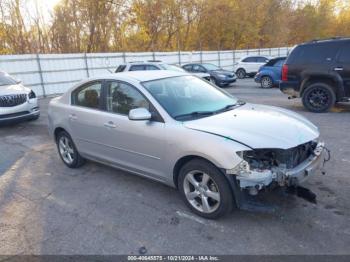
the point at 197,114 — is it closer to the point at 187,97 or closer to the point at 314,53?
the point at 187,97

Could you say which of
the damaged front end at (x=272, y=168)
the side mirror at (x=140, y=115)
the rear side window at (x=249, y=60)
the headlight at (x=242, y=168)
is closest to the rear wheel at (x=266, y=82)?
the rear side window at (x=249, y=60)

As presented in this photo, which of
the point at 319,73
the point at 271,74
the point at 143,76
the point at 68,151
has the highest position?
the point at 143,76

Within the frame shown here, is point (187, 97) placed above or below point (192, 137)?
above

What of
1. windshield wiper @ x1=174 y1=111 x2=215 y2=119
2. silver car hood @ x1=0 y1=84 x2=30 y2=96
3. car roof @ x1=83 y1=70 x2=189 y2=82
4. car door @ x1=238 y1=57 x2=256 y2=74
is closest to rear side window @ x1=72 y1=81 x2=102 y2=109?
car roof @ x1=83 y1=70 x2=189 y2=82

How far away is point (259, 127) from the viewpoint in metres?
3.30

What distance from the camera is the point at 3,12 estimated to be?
19.5m

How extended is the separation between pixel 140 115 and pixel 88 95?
1.52 meters

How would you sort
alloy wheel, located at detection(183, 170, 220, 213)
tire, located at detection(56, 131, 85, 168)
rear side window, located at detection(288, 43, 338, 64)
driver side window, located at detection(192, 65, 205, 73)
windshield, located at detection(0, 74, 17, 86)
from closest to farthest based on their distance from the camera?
alloy wheel, located at detection(183, 170, 220, 213), tire, located at detection(56, 131, 85, 168), rear side window, located at detection(288, 43, 338, 64), windshield, located at detection(0, 74, 17, 86), driver side window, located at detection(192, 65, 205, 73)

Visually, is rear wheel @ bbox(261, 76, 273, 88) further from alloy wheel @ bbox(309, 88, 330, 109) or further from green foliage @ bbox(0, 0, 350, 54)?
green foliage @ bbox(0, 0, 350, 54)

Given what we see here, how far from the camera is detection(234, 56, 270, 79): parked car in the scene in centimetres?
2066

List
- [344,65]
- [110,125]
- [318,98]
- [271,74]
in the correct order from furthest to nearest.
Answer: [271,74]
[318,98]
[344,65]
[110,125]

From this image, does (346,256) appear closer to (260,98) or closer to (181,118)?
(181,118)

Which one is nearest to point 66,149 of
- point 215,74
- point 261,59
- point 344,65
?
point 344,65

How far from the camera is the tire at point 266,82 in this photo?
1501cm
